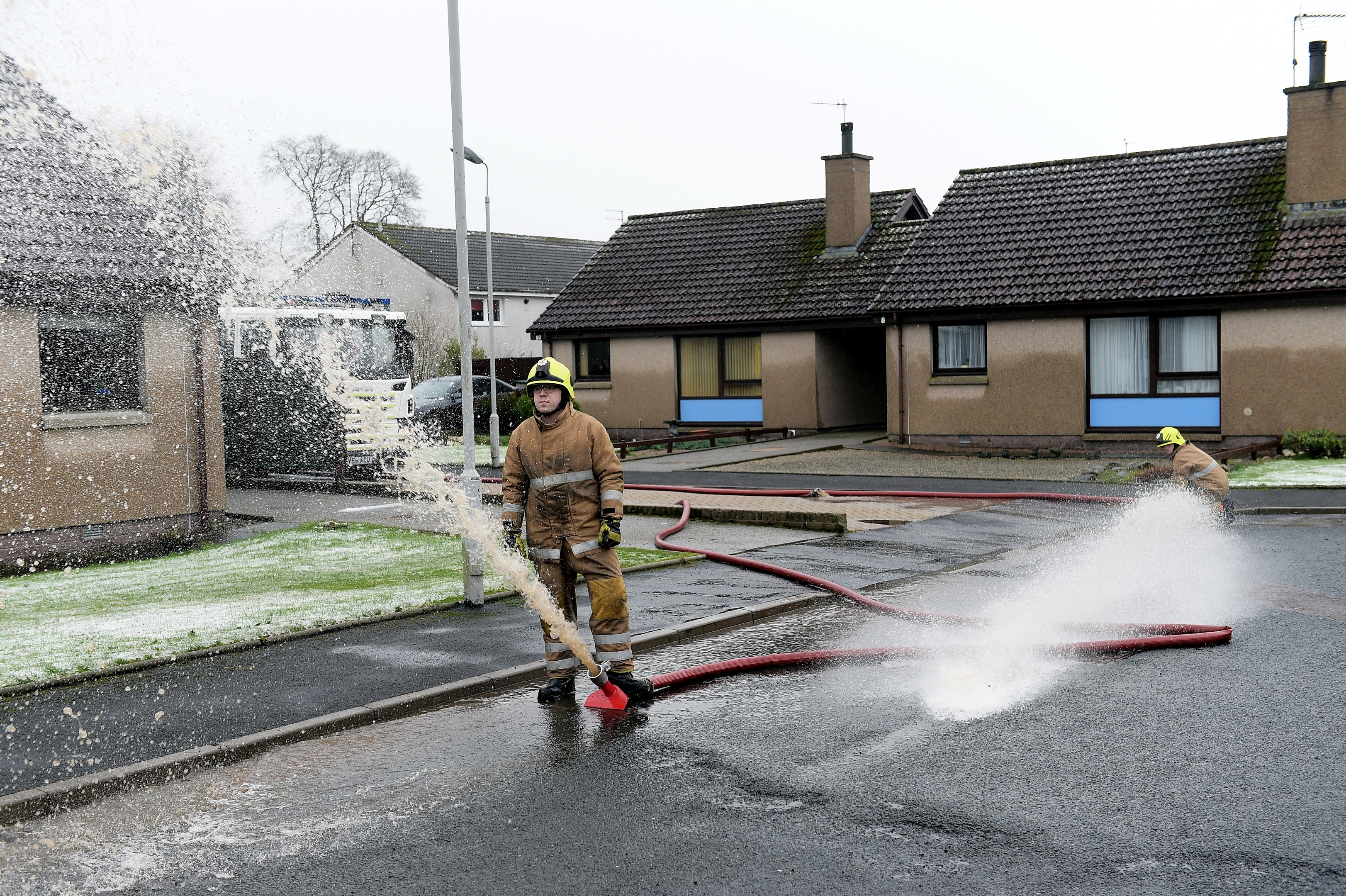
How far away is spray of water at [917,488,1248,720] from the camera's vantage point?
7.47 metres

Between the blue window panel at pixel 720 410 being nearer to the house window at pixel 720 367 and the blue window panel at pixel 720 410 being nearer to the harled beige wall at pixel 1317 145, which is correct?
the house window at pixel 720 367

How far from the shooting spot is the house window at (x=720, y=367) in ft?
101

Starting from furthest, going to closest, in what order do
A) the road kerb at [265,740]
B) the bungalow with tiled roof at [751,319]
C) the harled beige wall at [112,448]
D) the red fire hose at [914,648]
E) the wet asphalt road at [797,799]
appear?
the bungalow with tiled roof at [751,319], the harled beige wall at [112,448], the red fire hose at [914,648], the road kerb at [265,740], the wet asphalt road at [797,799]

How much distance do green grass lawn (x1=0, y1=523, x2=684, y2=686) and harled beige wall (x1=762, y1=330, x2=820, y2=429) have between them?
15.9 meters

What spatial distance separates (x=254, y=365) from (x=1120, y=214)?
17423 mm

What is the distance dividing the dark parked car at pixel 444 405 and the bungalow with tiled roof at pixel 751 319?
7.99 feet

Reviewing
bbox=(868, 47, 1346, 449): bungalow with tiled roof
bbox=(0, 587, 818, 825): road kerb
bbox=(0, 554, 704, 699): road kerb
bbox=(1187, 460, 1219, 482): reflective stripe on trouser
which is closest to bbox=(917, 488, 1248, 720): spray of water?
bbox=(1187, 460, 1219, 482): reflective stripe on trouser

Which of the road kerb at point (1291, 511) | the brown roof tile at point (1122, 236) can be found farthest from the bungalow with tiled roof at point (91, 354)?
the brown roof tile at point (1122, 236)

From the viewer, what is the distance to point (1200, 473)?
539 inches

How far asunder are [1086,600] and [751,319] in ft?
67.4

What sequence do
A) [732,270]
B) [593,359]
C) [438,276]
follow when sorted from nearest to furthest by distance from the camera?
[732,270] < [593,359] < [438,276]

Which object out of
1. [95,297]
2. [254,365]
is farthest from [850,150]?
[95,297]

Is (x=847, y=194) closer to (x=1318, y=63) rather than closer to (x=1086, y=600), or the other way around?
(x=1318, y=63)

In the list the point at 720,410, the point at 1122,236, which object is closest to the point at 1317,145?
the point at 1122,236
